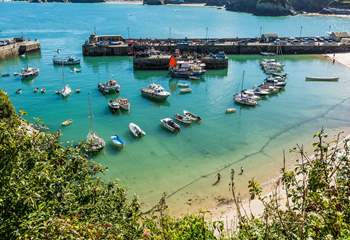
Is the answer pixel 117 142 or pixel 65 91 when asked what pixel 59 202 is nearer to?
pixel 117 142

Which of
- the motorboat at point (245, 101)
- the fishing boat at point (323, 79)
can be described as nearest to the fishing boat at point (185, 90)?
the motorboat at point (245, 101)

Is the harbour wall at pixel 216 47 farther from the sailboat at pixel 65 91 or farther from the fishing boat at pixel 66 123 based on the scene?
the fishing boat at pixel 66 123

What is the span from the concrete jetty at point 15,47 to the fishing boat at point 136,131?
53.9 metres

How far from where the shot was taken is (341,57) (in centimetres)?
8800

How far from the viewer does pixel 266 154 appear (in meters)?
41.0

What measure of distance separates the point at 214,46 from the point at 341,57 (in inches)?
1109

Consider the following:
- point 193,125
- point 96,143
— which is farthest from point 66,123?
point 193,125

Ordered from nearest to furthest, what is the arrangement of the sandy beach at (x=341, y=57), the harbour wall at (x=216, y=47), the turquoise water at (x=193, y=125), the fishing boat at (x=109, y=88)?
the turquoise water at (x=193, y=125) → the fishing boat at (x=109, y=88) → the sandy beach at (x=341, y=57) → the harbour wall at (x=216, y=47)

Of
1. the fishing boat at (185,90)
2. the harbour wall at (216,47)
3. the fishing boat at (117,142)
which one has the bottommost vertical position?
the fishing boat at (117,142)

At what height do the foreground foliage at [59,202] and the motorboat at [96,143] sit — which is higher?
the foreground foliage at [59,202]

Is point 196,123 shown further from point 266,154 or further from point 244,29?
point 244,29

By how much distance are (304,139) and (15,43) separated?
75.4m

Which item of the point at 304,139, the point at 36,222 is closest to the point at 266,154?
the point at 304,139

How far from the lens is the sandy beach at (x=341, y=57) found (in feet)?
275
